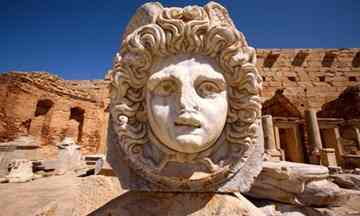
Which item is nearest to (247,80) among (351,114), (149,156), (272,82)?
(149,156)

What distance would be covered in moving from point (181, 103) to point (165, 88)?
0.13 meters

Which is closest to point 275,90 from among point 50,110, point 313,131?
point 313,131

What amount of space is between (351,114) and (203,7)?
14484 mm

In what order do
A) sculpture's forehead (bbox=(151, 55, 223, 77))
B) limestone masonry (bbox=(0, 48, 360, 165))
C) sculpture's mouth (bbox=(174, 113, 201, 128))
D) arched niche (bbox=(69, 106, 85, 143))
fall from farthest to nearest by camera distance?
arched niche (bbox=(69, 106, 85, 143)), limestone masonry (bbox=(0, 48, 360, 165)), sculpture's forehead (bbox=(151, 55, 223, 77)), sculpture's mouth (bbox=(174, 113, 201, 128))

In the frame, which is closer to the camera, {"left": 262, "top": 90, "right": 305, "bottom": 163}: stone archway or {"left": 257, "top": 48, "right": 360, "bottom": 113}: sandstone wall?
{"left": 262, "top": 90, "right": 305, "bottom": 163}: stone archway

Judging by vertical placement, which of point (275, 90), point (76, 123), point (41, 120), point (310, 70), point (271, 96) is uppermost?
point (310, 70)

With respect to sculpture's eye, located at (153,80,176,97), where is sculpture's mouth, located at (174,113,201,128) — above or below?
below

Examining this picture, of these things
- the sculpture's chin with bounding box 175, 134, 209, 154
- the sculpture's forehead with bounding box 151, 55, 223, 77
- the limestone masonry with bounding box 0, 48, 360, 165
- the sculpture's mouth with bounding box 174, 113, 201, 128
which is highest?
the limestone masonry with bounding box 0, 48, 360, 165

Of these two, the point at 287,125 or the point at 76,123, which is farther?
the point at 76,123

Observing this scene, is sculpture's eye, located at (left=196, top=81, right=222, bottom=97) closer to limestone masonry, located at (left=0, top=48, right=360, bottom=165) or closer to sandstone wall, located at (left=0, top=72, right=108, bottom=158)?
limestone masonry, located at (left=0, top=48, right=360, bottom=165)

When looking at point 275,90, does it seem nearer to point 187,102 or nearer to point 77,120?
point 77,120

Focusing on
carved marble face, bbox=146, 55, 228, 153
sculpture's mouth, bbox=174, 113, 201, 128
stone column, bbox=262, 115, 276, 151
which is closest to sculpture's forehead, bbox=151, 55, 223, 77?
carved marble face, bbox=146, 55, 228, 153

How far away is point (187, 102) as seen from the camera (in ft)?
2.87

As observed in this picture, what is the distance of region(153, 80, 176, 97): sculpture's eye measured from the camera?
95cm
